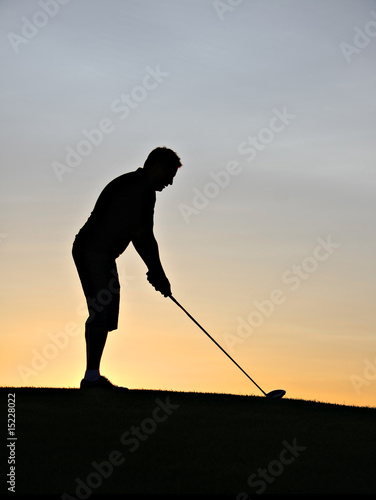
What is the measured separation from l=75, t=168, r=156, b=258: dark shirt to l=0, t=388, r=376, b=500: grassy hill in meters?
1.60

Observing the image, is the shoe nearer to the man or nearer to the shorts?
the man

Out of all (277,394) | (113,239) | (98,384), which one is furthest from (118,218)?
(277,394)

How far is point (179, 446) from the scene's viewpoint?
741cm

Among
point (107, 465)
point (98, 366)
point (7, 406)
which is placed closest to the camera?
point (107, 465)

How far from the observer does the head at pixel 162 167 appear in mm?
9305

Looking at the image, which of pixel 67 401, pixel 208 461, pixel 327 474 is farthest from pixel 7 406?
pixel 327 474

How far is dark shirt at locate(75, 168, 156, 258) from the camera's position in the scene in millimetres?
9180

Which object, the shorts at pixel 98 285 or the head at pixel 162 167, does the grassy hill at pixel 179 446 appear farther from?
the head at pixel 162 167

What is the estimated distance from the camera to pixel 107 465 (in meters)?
6.85

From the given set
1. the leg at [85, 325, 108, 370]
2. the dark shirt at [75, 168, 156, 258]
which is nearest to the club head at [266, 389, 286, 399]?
the leg at [85, 325, 108, 370]

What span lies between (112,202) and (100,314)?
1196 millimetres

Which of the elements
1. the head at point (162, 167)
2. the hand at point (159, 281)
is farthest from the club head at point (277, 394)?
the head at point (162, 167)

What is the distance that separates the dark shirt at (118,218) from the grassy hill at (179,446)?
62.9 inches

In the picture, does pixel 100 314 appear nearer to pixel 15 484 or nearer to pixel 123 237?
pixel 123 237
